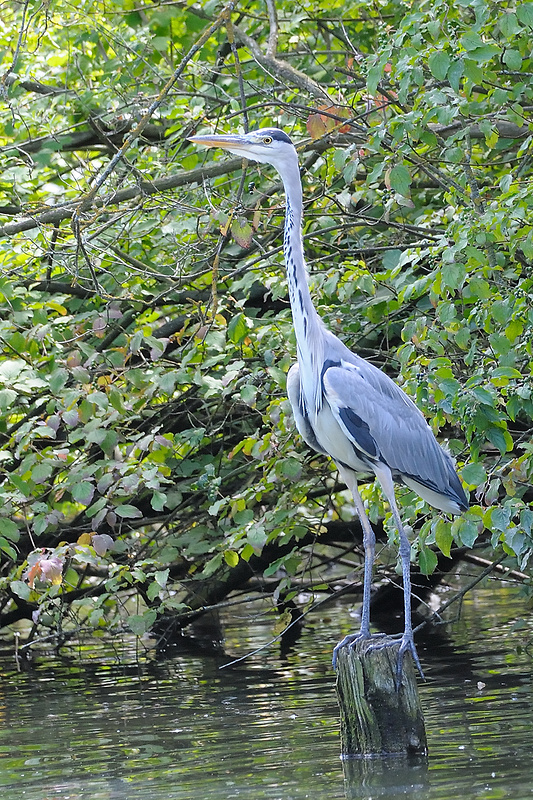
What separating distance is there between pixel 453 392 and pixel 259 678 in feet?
10.2

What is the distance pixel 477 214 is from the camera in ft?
18.4

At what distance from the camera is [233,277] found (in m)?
7.61

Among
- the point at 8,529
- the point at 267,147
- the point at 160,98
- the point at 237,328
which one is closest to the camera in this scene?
the point at 160,98

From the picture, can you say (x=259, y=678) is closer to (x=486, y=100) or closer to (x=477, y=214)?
(x=477, y=214)

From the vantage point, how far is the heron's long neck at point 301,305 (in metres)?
5.18

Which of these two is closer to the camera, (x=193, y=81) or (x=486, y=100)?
(x=486, y=100)

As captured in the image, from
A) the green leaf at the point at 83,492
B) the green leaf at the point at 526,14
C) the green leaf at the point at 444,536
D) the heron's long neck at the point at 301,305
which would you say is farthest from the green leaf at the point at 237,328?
the green leaf at the point at 526,14

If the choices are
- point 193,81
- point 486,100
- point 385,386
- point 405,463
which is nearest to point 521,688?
point 405,463

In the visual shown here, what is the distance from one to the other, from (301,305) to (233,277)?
2439 millimetres

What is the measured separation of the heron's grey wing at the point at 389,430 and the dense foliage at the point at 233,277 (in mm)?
159

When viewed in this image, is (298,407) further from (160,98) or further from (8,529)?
(8,529)

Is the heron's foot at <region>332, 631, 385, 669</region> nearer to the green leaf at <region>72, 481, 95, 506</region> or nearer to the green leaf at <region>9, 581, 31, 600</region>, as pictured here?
the green leaf at <region>72, 481, 95, 506</region>

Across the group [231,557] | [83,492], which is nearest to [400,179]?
[231,557]

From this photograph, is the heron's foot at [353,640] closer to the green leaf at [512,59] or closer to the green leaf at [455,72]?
the green leaf at [455,72]
